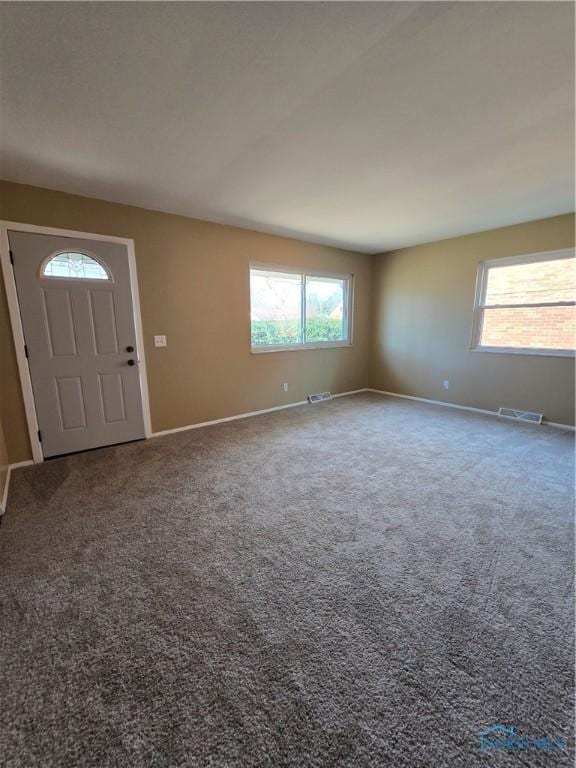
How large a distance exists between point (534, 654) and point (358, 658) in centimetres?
73

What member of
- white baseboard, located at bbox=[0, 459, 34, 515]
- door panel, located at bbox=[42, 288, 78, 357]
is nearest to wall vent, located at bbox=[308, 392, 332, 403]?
door panel, located at bbox=[42, 288, 78, 357]

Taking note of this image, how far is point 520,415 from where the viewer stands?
14.1ft

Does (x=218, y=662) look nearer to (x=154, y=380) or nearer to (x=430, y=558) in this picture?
(x=430, y=558)

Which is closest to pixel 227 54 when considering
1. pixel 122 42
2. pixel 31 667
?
pixel 122 42

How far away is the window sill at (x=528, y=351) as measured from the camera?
3.87m

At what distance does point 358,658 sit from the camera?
1.29 meters

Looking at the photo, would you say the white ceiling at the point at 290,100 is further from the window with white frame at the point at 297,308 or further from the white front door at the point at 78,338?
the window with white frame at the point at 297,308

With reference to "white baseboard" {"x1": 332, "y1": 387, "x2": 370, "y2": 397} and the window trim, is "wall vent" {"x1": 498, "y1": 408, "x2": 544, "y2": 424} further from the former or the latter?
the window trim

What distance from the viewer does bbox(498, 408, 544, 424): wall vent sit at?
415 cm

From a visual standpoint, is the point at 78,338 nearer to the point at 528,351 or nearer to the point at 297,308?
the point at 297,308

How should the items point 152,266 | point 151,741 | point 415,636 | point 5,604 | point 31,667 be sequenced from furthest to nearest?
point 152,266, point 5,604, point 415,636, point 31,667, point 151,741

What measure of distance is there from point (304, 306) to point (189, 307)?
191cm

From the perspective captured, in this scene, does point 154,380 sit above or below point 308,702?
above

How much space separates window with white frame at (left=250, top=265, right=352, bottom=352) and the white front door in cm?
171
